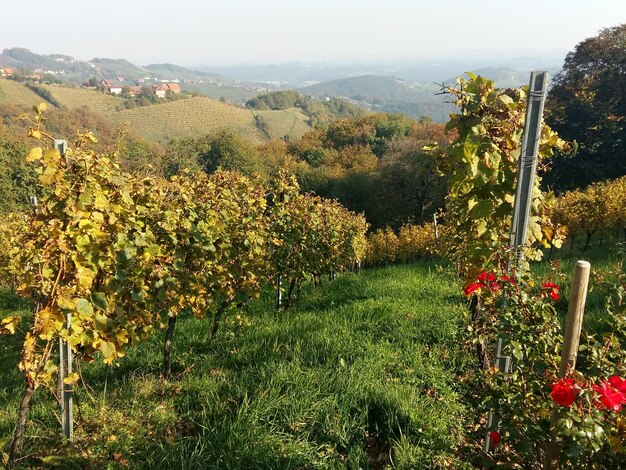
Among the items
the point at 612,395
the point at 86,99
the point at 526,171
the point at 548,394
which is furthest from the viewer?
the point at 86,99

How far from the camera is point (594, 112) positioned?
28047 mm

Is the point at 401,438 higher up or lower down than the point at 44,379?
lower down

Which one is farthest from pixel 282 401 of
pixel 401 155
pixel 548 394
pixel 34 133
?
pixel 401 155

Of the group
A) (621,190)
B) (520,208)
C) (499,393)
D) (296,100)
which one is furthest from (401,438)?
(296,100)

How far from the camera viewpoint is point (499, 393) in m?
2.23

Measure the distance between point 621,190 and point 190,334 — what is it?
1528 centimetres

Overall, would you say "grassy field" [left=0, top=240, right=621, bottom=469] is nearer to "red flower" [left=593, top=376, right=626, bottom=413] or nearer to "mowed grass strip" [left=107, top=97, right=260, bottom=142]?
"red flower" [left=593, top=376, right=626, bottom=413]

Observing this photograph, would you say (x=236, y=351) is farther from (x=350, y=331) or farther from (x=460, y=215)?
(x=460, y=215)

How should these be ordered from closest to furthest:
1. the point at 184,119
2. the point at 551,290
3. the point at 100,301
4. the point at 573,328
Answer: the point at 573,328 → the point at 551,290 → the point at 100,301 → the point at 184,119

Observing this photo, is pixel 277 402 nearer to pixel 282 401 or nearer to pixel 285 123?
pixel 282 401

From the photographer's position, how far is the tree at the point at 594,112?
27562mm

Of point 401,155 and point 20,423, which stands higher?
point 20,423

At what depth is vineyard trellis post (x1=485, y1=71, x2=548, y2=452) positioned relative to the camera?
2549 millimetres

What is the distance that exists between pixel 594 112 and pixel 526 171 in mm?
31583
